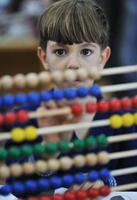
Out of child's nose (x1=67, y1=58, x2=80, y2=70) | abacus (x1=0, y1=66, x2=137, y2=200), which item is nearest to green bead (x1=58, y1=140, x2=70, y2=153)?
abacus (x1=0, y1=66, x2=137, y2=200)

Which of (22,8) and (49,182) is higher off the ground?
(22,8)

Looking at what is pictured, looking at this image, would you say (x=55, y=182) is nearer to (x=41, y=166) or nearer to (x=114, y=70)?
(x=41, y=166)

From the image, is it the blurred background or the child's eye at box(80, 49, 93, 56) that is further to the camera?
the blurred background

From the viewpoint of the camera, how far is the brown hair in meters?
0.71

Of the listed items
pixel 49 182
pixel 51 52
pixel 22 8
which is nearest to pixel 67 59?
pixel 51 52

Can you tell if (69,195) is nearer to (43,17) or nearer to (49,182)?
(49,182)

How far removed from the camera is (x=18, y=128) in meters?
0.67

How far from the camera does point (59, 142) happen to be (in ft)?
2.24

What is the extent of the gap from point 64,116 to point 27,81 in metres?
0.08

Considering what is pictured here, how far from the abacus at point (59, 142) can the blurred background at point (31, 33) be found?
1.19 metres

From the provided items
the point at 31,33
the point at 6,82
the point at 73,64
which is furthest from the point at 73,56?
the point at 31,33

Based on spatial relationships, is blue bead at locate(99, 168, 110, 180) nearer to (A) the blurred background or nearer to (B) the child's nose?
(B) the child's nose

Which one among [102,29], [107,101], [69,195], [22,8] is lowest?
[69,195]

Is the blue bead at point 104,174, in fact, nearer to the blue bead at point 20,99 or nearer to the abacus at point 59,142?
the abacus at point 59,142
